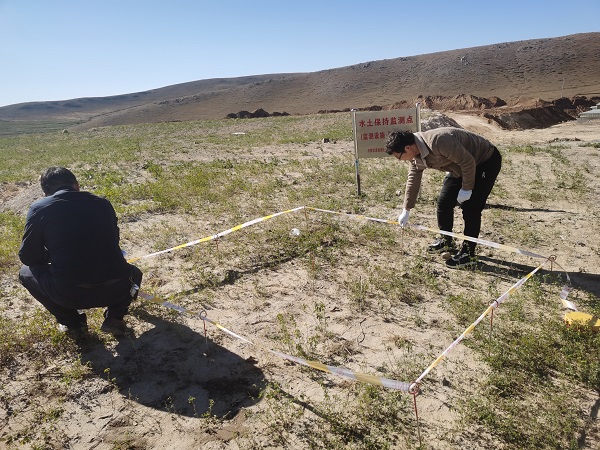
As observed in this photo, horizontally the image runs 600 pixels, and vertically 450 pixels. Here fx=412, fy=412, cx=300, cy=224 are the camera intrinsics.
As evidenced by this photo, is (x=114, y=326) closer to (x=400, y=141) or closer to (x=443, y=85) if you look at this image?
(x=400, y=141)

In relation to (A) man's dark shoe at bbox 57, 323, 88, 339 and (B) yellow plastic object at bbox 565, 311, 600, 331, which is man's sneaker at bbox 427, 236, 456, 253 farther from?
(A) man's dark shoe at bbox 57, 323, 88, 339

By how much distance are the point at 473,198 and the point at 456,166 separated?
0.42 metres

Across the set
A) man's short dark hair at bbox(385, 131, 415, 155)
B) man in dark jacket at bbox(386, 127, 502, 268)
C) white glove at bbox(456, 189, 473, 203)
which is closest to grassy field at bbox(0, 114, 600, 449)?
man in dark jacket at bbox(386, 127, 502, 268)

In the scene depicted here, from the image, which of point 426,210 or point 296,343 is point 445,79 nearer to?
point 426,210

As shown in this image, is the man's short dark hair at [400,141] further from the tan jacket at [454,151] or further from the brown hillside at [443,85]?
the brown hillside at [443,85]

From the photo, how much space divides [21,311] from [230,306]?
2276mm

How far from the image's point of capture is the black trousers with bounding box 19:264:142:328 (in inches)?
136

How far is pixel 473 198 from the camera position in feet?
15.2

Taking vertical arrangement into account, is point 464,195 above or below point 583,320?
above

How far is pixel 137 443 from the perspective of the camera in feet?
8.93

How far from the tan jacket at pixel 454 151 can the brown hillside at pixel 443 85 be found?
2260cm

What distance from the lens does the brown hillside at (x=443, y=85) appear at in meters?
35.0

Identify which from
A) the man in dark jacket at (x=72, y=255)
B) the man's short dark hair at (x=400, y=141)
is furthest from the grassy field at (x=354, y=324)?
the man's short dark hair at (x=400, y=141)

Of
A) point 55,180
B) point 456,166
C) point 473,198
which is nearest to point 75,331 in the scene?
point 55,180
